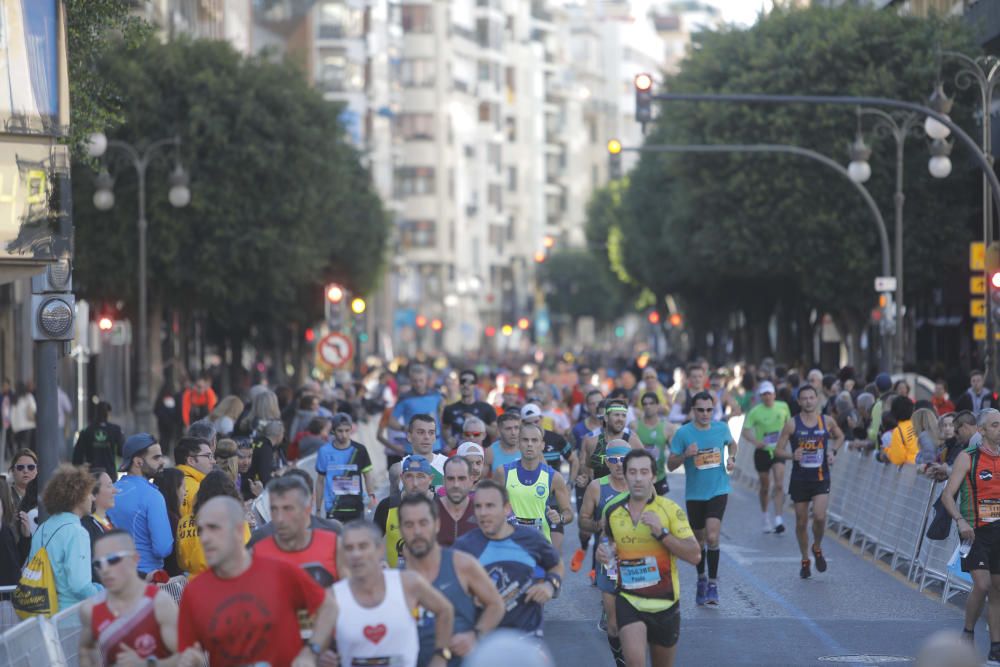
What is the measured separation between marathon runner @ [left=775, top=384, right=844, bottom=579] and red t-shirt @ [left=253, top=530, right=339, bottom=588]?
10.2 meters

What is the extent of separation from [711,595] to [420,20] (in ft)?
396

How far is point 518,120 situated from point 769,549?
139999mm

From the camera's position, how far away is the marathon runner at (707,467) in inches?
663

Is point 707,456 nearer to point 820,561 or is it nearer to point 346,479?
point 820,561

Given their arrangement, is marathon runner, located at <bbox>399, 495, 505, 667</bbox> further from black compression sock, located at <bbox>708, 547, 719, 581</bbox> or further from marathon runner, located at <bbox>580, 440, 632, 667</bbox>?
black compression sock, located at <bbox>708, 547, 719, 581</bbox>

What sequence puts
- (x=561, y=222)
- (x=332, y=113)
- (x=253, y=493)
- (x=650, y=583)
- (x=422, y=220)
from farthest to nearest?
(x=561, y=222), (x=422, y=220), (x=332, y=113), (x=253, y=493), (x=650, y=583)

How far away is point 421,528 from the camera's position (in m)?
8.80

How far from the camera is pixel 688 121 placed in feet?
173

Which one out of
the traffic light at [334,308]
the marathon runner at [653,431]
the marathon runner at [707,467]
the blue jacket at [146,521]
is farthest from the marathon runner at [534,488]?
the traffic light at [334,308]

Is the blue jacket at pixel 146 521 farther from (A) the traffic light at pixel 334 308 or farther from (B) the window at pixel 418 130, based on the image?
(B) the window at pixel 418 130

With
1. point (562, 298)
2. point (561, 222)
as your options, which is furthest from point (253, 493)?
point (561, 222)

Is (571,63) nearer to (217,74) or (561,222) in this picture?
(561,222)

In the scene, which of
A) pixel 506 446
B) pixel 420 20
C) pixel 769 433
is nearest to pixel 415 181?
pixel 420 20

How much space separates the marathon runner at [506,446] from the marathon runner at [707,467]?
1.61 m
